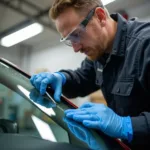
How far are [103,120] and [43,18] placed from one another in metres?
5.64

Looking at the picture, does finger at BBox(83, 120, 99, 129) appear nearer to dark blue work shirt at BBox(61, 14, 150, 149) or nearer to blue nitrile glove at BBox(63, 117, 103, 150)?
blue nitrile glove at BBox(63, 117, 103, 150)

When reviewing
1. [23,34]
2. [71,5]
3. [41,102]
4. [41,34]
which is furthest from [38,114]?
[41,34]

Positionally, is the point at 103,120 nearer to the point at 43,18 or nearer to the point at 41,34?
the point at 43,18

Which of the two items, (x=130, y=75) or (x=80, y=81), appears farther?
(x=80, y=81)

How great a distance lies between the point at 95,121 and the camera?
3.23ft

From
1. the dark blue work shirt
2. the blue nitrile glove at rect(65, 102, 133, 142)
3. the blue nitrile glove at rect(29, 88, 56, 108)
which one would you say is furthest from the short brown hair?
the blue nitrile glove at rect(65, 102, 133, 142)

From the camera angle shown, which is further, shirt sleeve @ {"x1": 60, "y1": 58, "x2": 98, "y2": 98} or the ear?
shirt sleeve @ {"x1": 60, "y1": 58, "x2": 98, "y2": 98}

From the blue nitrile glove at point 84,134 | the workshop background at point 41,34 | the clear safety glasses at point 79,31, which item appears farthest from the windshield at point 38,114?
the workshop background at point 41,34

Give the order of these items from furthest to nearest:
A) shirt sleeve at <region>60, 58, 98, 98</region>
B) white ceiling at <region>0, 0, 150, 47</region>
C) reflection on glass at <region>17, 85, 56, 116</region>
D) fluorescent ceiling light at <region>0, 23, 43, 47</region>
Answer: fluorescent ceiling light at <region>0, 23, 43, 47</region> < white ceiling at <region>0, 0, 150, 47</region> < shirt sleeve at <region>60, 58, 98, 98</region> < reflection on glass at <region>17, 85, 56, 116</region>

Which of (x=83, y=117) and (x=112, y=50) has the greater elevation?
(x=112, y=50)

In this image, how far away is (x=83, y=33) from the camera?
4.52ft

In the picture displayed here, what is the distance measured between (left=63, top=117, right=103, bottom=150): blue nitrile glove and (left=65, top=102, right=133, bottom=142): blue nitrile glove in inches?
1.5

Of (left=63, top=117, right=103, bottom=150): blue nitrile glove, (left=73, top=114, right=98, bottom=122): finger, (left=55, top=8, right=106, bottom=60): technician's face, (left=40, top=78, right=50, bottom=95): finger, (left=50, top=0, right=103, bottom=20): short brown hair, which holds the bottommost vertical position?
(left=63, top=117, right=103, bottom=150): blue nitrile glove

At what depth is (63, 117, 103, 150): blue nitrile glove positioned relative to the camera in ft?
3.10
